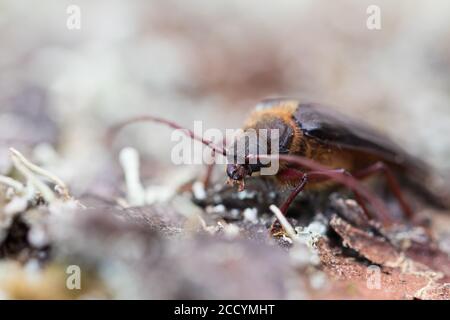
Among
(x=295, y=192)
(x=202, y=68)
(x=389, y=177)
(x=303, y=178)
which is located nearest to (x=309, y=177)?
(x=303, y=178)

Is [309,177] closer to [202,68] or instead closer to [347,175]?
[347,175]

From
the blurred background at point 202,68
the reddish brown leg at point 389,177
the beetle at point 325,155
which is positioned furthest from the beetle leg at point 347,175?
the blurred background at point 202,68

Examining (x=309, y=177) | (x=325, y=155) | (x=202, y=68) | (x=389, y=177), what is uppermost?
(x=202, y=68)

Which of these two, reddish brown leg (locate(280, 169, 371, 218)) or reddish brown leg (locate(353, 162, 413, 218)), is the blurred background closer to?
reddish brown leg (locate(353, 162, 413, 218))

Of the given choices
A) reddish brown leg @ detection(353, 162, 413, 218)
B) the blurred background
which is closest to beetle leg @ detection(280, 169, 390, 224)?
reddish brown leg @ detection(353, 162, 413, 218)

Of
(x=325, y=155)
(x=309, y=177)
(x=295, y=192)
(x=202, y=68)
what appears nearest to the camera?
(x=295, y=192)

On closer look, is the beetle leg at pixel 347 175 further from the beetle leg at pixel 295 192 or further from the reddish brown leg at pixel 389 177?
the reddish brown leg at pixel 389 177
